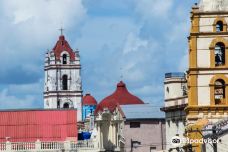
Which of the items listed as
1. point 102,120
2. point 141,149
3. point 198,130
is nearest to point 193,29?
point 198,130

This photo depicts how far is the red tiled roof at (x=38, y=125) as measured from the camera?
9981 centimetres

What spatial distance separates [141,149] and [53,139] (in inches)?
891

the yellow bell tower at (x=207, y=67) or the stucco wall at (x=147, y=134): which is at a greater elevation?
the yellow bell tower at (x=207, y=67)

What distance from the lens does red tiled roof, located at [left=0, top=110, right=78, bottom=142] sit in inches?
3930

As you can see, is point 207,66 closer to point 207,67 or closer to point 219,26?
point 207,67

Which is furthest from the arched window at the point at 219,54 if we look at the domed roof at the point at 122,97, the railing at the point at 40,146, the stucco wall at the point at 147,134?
the domed roof at the point at 122,97

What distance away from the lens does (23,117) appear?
332 feet

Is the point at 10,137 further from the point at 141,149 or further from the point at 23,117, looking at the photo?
the point at 141,149

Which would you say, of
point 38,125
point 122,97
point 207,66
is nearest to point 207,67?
point 207,66

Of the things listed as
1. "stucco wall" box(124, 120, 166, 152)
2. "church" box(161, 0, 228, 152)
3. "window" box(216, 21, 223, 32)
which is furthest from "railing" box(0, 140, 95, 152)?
"stucco wall" box(124, 120, 166, 152)

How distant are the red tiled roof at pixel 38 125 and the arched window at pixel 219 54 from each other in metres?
20.3

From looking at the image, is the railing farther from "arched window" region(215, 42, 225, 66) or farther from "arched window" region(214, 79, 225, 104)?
"arched window" region(215, 42, 225, 66)

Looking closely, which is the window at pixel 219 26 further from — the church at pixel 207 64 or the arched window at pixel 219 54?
the arched window at pixel 219 54

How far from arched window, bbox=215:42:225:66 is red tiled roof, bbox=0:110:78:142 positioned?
20.3 meters
